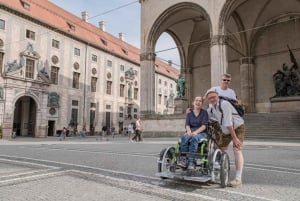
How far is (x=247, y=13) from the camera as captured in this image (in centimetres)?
2731

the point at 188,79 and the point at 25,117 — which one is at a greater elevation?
the point at 188,79

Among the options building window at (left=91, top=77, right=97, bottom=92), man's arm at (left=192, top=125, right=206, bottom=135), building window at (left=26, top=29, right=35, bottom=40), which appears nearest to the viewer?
man's arm at (left=192, top=125, right=206, bottom=135)

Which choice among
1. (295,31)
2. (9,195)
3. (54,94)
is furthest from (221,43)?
(54,94)

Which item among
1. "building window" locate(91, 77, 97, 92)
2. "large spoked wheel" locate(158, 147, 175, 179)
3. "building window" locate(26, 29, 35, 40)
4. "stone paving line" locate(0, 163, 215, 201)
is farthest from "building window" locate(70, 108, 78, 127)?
"large spoked wheel" locate(158, 147, 175, 179)

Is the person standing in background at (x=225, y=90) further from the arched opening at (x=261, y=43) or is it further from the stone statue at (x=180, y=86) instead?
the arched opening at (x=261, y=43)

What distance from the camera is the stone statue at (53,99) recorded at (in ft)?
116

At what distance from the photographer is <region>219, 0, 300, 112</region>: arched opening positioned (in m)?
26.9

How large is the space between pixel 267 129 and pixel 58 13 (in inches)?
1324

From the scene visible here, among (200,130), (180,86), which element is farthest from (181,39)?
(200,130)

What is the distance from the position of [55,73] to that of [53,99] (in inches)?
134

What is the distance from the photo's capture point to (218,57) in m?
21.8

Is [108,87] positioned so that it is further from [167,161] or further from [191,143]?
[191,143]

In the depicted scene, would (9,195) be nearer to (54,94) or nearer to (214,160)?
(214,160)

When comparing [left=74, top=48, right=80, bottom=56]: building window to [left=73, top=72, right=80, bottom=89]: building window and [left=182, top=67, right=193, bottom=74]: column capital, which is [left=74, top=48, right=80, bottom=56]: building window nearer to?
[left=73, top=72, right=80, bottom=89]: building window
